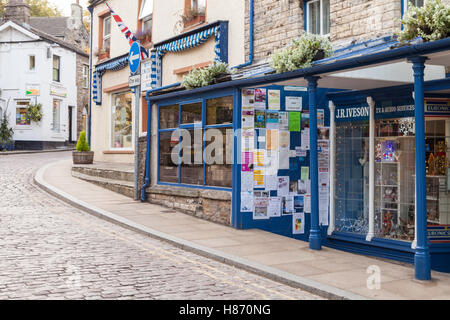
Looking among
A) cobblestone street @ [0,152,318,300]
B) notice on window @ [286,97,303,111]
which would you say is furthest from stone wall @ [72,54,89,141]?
notice on window @ [286,97,303,111]

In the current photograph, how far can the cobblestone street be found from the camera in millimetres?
5695

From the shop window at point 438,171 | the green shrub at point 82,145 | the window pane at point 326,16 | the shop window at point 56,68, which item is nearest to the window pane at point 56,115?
the shop window at point 56,68

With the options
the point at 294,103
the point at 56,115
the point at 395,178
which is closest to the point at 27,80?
the point at 56,115

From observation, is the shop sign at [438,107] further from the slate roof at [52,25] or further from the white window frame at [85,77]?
the slate roof at [52,25]

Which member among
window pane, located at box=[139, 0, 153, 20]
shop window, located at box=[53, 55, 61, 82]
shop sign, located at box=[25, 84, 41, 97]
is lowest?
shop sign, located at box=[25, 84, 41, 97]

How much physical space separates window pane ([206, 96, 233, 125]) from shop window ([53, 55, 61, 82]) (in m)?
28.7

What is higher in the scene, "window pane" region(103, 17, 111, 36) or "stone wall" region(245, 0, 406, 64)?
"window pane" region(103, 17, 111, 36)

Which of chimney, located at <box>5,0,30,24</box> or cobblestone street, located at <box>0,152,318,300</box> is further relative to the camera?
chimney, located at <box>5,0,30,24</box>

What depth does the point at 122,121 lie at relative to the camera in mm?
20688

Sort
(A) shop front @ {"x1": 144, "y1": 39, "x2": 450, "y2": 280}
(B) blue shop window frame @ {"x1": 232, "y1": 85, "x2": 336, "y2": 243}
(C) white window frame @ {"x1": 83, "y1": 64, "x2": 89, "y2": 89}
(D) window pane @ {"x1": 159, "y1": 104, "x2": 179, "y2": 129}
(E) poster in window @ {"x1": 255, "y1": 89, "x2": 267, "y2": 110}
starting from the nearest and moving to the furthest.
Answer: (A) shop front @ {"x1": 144, "y1": 39, "x2": 450, "y2": 280} < (B) blue shop window frame @ {"x1": 232, "y1": 85, "x2": 336, "y2": 243} < (E) poster in window @ {"x1": 255, "y1": 89, "x2": 267, "y2": 110} < (D) window pane @ {"x1": 159, "y1": 104, "x2": 179, "y2": 129} < (C) white window frame @ {"x1": 83, "y1": 64, "x2": 89, "y2": 89}

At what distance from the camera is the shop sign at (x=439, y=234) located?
318 inches

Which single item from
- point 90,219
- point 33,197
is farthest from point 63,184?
point 90,219

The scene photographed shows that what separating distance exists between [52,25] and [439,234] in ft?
132

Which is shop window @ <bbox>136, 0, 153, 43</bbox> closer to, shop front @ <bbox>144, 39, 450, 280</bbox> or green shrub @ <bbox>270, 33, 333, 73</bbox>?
shop front @ <bbox>144, 39, 450, 280</bbox>
